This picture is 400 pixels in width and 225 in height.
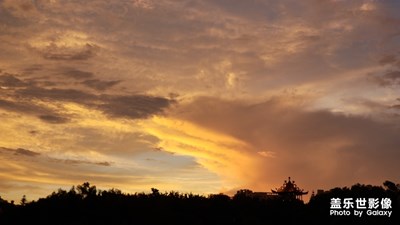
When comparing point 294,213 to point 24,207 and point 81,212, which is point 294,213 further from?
point 24,207

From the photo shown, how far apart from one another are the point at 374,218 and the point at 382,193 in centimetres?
941

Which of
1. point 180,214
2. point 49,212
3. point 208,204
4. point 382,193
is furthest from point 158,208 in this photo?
point 382,193

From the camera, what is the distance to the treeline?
997 inches

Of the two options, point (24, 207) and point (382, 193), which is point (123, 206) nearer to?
point (24, 207)

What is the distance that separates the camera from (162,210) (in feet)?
→ 85.1

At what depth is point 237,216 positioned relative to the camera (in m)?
27.2

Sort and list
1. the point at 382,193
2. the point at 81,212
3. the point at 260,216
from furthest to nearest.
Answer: the point at 382,193, the point at 260,216, the point at 81,212

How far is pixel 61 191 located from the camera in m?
29.1

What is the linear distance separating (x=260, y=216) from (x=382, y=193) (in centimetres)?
1454

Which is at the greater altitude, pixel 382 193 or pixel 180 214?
pixel 382 193

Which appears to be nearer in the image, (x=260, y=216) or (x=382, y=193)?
(x=260, y=216)

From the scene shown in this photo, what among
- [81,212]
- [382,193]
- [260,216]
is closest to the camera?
[81,212]

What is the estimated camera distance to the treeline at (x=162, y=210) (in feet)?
83.1

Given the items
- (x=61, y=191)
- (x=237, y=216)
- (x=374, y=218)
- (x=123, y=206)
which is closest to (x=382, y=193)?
(x=374, y=218)
